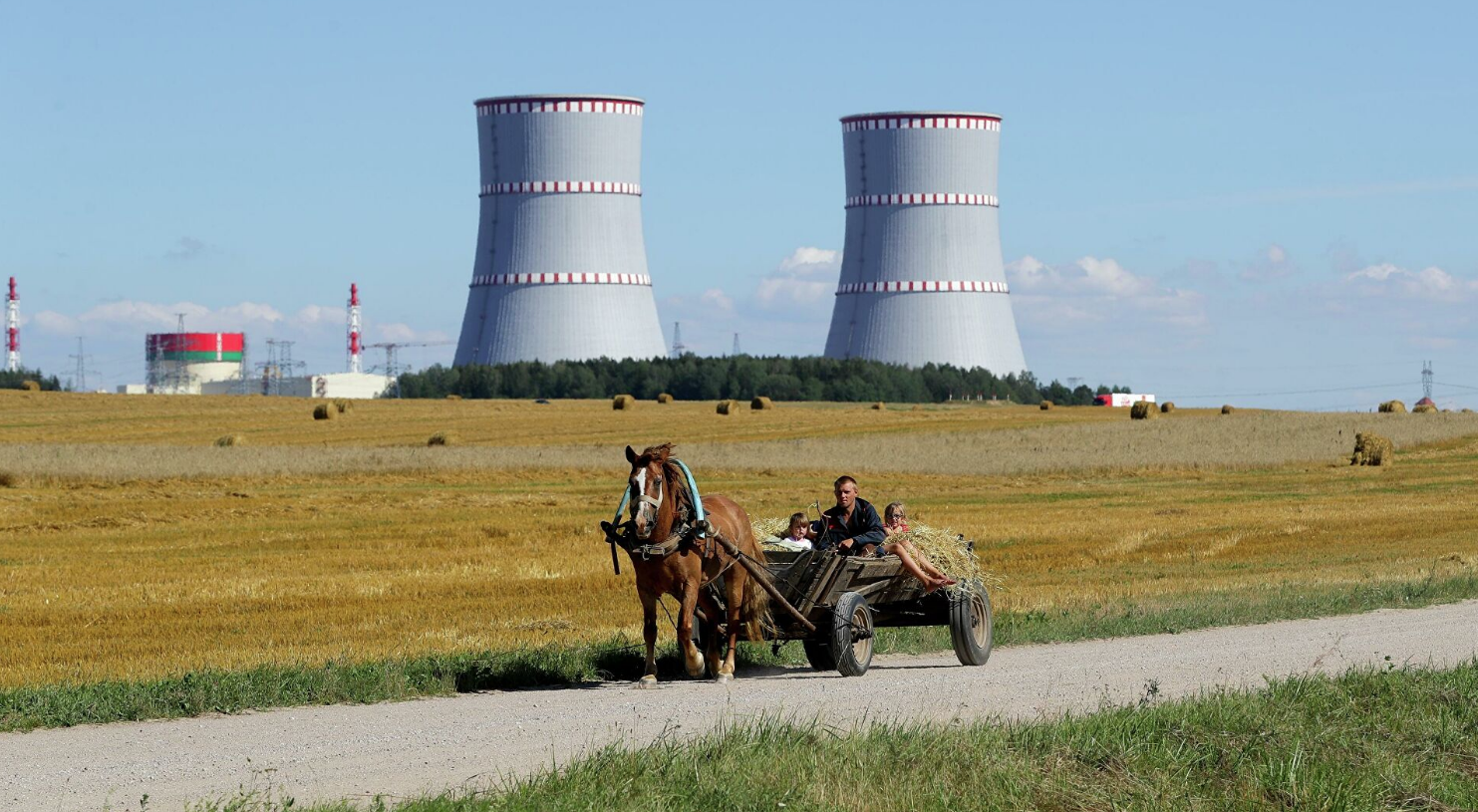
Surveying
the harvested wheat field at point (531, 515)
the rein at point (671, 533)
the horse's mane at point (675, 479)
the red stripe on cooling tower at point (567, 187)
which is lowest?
the harvested wheat field at point (531, 515)

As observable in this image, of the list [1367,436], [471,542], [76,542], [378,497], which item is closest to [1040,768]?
[471,542]

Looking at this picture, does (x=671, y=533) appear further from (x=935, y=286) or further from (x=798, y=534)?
(x=935, y=286)

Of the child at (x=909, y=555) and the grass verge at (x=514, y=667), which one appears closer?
the grass verge at (x=514, y=667)

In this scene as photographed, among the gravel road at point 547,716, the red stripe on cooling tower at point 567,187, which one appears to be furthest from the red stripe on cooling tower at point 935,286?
the gravel road at point 547,716

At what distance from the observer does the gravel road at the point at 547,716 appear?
8.20 meters

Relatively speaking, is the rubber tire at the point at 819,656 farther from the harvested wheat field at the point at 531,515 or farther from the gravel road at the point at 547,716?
the harvested wheat field at the point at 531,515

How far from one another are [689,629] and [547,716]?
1566 mm

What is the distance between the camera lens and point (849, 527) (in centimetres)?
1269

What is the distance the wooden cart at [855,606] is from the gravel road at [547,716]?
21 cm

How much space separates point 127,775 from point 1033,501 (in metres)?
26.0

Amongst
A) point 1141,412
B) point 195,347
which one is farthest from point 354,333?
point 1141,412

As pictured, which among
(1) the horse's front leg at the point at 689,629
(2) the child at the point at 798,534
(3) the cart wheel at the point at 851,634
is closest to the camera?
(1) the horse's front leg at the point at 689,629

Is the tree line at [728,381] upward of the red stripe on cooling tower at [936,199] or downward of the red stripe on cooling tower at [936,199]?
downward

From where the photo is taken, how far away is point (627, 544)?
11.1 m
